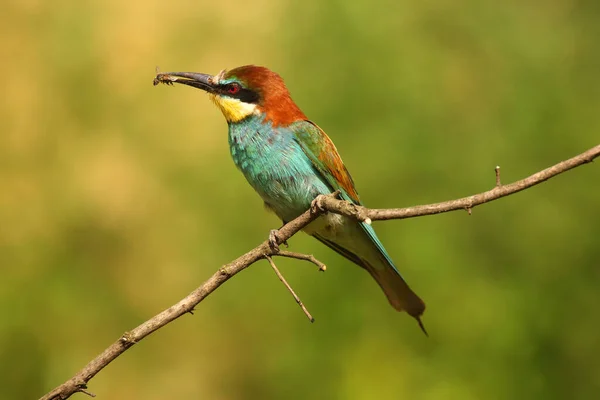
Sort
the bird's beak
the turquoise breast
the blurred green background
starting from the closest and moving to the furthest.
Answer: the turquoise breast < the bird's beak < the blurred green background

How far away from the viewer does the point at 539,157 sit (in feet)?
11.3

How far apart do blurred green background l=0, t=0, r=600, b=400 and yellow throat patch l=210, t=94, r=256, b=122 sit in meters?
0.89

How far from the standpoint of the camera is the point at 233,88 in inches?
105

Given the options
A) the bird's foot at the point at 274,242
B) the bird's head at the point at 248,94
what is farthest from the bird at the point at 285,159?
the bird's foot at the point at 274,242

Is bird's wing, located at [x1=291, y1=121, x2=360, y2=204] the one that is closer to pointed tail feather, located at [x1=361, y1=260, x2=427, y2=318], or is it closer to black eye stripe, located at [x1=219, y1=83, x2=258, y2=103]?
black eye stripe, located at [x1=219, y1=83, x2=258, y2=103]

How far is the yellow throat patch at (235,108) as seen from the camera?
8.64 ft

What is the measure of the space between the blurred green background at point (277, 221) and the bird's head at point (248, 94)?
0.87 m

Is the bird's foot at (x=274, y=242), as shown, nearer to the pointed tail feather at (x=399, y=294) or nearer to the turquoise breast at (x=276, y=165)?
the turquoise breast at (x=276, y=165)

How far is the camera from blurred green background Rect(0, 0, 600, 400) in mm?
3090

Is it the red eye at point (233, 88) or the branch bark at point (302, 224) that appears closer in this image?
the branch bark at point (302, 224)

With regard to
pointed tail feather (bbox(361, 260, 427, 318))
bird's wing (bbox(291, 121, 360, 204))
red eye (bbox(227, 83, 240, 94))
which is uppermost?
red eye (bbox(227, 83, 240, 94))

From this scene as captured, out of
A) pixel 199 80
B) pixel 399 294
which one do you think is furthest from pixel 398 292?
pixel 199 80

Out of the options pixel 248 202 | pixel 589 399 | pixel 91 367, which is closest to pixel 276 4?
pixel 248 202

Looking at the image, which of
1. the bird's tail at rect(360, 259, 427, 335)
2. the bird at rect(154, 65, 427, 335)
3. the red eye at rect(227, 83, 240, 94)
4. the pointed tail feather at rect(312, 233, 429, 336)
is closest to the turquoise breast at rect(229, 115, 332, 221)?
the bird at rect(154, 65, 427, 335)
